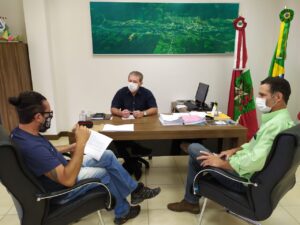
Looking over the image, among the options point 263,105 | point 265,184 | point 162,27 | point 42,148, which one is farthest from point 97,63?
point 265,184

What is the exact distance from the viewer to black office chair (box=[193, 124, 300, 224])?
4.21 ft

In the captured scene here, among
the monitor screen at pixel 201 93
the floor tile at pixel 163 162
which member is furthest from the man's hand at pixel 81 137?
the monitor screen at pixel 201 93

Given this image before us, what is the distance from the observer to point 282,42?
10.7ft

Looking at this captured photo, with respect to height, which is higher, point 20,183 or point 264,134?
point 264,134

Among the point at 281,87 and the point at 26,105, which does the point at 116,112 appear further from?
the point at 281,87

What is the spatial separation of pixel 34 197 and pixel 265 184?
1.31 m

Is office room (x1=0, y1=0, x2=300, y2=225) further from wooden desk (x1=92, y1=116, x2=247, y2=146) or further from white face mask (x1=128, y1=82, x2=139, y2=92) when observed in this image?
wooden desk (x1=92, y1=116, x2=247, y2=146)

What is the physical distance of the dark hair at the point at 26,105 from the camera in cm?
133

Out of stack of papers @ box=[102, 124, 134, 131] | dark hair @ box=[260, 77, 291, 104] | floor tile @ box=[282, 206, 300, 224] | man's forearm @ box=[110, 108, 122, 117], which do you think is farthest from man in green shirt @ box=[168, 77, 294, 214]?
man's forearm @ box=[110, 108, 122, 117]

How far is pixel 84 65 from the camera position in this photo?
12.3 ft

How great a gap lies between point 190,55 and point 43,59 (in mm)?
2265

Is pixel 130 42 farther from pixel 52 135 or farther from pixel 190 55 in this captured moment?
pixel 52 135

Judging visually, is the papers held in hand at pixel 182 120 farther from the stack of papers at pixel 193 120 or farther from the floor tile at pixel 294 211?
the floor tile at pixel 294 211

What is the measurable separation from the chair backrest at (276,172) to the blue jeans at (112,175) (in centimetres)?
91
